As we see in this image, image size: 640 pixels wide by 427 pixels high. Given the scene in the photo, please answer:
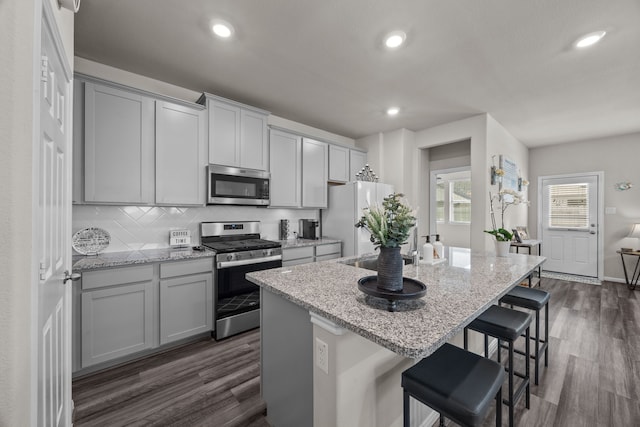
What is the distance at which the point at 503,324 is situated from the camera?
5.39 ft

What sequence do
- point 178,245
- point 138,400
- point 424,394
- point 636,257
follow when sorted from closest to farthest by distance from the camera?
point 424,394, point 138,400, point 178,245, point 636,257

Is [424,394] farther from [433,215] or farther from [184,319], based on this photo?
[433,215]

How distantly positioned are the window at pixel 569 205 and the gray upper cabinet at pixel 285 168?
5.40m

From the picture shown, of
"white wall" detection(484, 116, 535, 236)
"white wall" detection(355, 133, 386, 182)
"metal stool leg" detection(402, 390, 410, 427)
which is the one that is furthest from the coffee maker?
"metal stool leg" detection(402, 390, 410, 427)

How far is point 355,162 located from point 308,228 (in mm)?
1487

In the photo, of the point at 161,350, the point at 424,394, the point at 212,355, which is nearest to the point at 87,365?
the point at 161,350

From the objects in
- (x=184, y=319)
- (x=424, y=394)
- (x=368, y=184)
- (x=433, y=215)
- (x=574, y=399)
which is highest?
(x=368, y=184)

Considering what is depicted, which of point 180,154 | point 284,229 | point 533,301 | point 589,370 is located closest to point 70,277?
point 180,154

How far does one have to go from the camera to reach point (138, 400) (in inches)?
70.9

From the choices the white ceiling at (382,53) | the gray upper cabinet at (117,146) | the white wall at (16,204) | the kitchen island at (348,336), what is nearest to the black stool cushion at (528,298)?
the kitchen island at (348,336)

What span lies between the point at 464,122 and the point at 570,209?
341 cm

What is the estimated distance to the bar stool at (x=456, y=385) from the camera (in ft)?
3.23

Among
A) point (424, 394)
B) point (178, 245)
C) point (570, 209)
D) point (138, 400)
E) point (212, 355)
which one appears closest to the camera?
point (424, 394)

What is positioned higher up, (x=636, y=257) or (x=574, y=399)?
(x=636, y=257)
